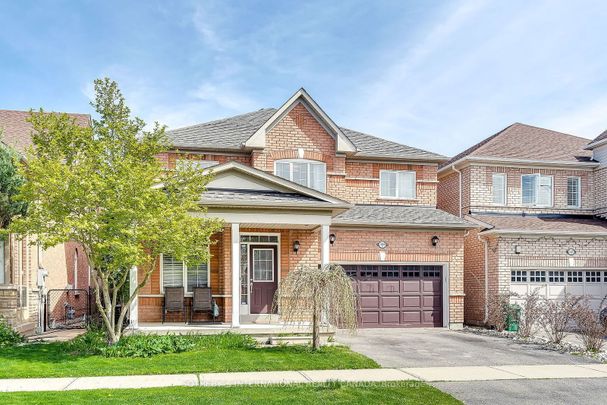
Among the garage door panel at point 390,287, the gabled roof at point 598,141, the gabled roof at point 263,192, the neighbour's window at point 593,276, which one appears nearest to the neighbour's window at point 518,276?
the neighbour's window at point 593,276

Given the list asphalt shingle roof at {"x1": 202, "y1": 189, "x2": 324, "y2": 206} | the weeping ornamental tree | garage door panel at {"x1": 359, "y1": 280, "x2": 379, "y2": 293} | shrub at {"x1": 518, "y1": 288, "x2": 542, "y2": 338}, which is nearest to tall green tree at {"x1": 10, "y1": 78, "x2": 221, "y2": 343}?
asphalt shingle roof at {"x1": 202, "y1": 189, "x2": 324, "y2": 206}

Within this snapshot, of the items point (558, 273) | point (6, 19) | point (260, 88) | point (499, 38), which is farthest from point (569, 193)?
point (6, 19)

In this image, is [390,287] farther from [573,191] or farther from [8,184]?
[8,184]

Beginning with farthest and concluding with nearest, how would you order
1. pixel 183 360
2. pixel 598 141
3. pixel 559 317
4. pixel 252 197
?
pixel 598 141
pixel 252 197
pixel 559 317
pixel 183 360

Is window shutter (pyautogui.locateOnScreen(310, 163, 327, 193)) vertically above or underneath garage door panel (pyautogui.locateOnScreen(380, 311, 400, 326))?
above

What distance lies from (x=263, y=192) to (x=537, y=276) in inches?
427

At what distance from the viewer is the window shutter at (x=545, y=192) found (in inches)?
854

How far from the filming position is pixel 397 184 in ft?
66.4

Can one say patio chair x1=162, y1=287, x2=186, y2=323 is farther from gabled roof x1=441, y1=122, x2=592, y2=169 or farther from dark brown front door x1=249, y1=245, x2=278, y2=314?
gabled roof x1=441, y1=122, x2=592, y2=169

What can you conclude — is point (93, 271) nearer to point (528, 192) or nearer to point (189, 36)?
point (189, 36)

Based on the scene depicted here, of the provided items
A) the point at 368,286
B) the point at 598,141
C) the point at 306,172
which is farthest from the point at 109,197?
the point at 598,141

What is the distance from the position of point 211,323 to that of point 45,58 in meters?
8.95

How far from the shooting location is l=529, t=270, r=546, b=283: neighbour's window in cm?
2005

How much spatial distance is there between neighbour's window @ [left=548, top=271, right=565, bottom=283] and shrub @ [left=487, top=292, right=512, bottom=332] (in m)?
2.29
